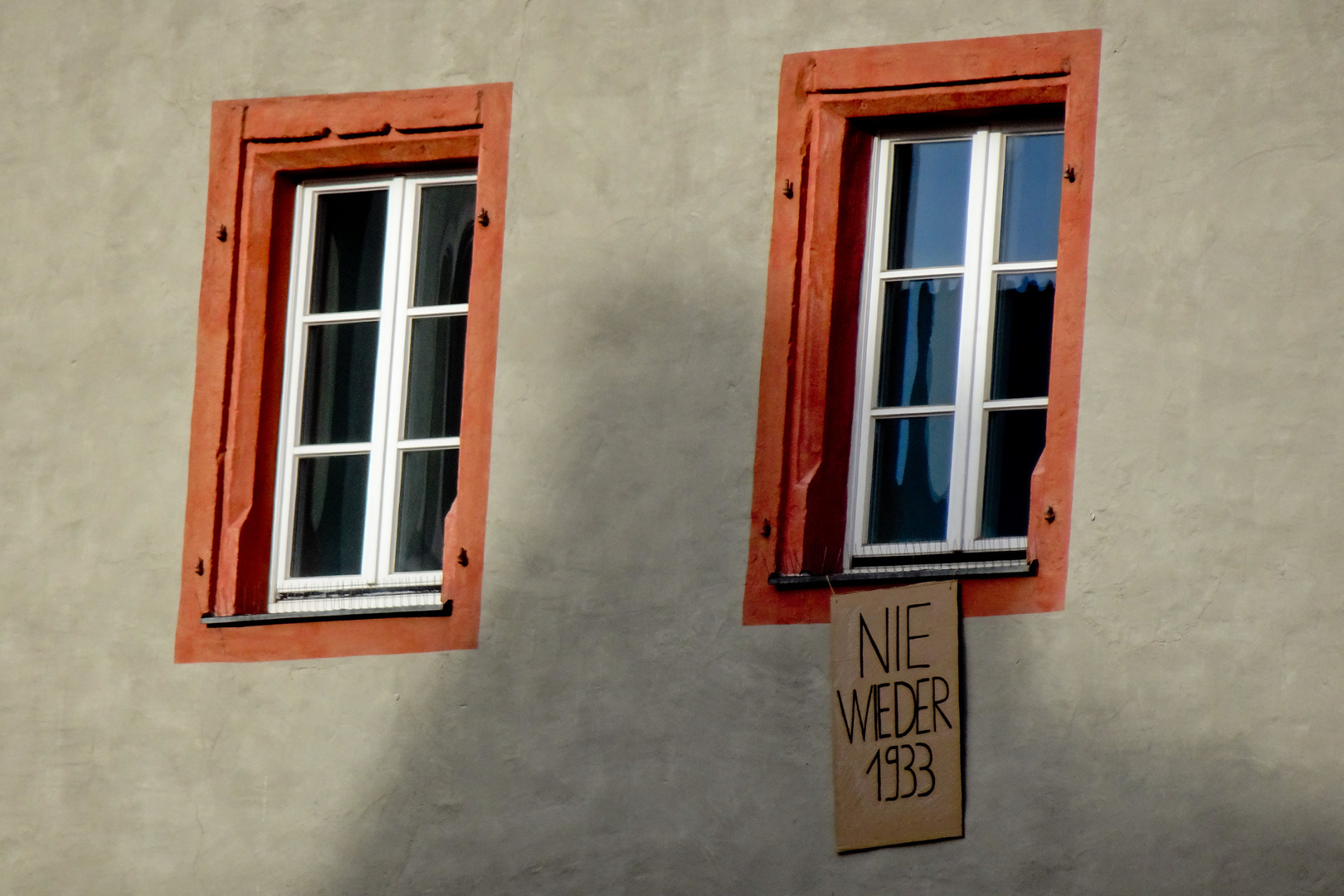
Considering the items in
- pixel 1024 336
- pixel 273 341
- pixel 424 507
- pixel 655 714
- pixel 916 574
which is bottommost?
pixel 655 714

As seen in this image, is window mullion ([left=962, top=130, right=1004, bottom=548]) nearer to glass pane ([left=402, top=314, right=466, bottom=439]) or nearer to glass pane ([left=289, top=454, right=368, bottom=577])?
glass pane ([left=402, top=314, right=466, bottom=439])

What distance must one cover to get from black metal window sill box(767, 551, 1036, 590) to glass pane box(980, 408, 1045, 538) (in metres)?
0.10

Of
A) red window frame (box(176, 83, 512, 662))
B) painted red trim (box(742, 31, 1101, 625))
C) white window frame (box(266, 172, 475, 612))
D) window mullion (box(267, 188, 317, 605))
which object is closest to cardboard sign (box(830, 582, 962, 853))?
painted red trim (box(742, 31, 1101, 625))

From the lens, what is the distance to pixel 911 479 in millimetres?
8445

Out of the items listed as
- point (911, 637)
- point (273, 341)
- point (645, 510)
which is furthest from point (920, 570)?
point (273, 341)

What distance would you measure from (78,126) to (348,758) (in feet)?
9.15

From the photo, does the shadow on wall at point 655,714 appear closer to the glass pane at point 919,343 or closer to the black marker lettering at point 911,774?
the black marker lettering at point 911,774

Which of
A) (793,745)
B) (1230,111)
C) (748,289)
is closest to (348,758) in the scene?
(793,745)

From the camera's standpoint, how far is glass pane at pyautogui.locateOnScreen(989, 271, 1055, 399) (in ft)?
27.4

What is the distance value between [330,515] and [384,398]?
48 cm

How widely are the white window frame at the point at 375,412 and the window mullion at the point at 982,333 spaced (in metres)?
1.92

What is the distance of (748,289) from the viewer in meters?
8.59

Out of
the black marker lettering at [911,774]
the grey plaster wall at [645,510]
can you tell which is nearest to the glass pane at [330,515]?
the grey plaster wall at [645,510]

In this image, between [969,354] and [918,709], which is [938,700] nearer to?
[918,709]
